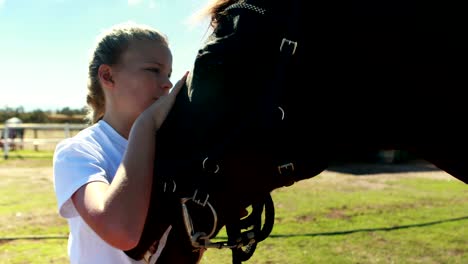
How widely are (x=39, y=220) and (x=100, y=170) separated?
622 cm

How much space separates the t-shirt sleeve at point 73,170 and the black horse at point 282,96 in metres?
0.34

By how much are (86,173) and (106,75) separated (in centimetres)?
43

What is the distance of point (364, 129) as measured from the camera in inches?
52.2

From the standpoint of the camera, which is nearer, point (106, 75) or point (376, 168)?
point (106, 75)

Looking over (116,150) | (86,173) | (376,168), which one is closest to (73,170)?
(86,173)

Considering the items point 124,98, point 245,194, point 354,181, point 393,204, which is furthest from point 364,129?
point 354,181

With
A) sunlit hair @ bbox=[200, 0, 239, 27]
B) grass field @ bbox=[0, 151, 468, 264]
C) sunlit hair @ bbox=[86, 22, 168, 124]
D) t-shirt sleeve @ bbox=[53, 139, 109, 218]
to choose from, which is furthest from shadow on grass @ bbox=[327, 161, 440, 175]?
sunlit hair @ bbox=[200, 0, 239, 27]

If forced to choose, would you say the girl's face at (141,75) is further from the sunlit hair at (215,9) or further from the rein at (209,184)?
the rein at (209,184)

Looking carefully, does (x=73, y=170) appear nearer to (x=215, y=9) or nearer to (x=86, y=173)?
(x=86, y=173)

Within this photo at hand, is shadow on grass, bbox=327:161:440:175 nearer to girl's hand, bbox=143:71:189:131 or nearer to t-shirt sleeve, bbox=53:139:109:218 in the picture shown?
t-shirt sleeve, bbox=53:139:109:218

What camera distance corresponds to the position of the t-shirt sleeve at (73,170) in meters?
1.49

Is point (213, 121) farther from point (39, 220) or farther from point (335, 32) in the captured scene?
point (39, 220)

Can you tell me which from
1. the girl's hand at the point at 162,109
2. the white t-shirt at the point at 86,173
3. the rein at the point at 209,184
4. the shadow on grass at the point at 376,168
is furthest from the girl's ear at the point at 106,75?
the shadow on grass at the point at 376,168

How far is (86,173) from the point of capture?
1503 millimetres
